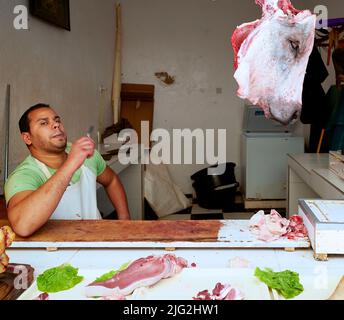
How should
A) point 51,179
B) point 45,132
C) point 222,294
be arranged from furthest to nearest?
point 45,132 → point 51,179 → point 222,294

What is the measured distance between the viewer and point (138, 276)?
47.1 inches

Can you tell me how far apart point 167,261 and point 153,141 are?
469 centimetres

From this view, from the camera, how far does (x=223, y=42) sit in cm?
577

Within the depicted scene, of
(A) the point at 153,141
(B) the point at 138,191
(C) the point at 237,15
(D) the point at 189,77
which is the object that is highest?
(C) the point at 237,15

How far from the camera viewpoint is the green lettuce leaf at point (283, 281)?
1.13m

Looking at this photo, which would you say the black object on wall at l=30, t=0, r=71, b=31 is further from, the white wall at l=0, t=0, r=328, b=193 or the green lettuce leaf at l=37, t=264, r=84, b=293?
the green lettuce leaf at l=37, t=264, r=84, b=293

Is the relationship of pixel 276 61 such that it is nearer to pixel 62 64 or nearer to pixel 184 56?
pixel 62 64

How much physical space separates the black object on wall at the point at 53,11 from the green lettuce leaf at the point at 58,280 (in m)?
2.38

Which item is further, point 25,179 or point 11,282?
point 25,179

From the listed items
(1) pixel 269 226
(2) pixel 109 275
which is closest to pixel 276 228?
(1) pixel 269 226

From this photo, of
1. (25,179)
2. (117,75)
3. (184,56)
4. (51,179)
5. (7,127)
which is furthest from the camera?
(184,56)

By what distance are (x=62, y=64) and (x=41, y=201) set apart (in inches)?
95.1
